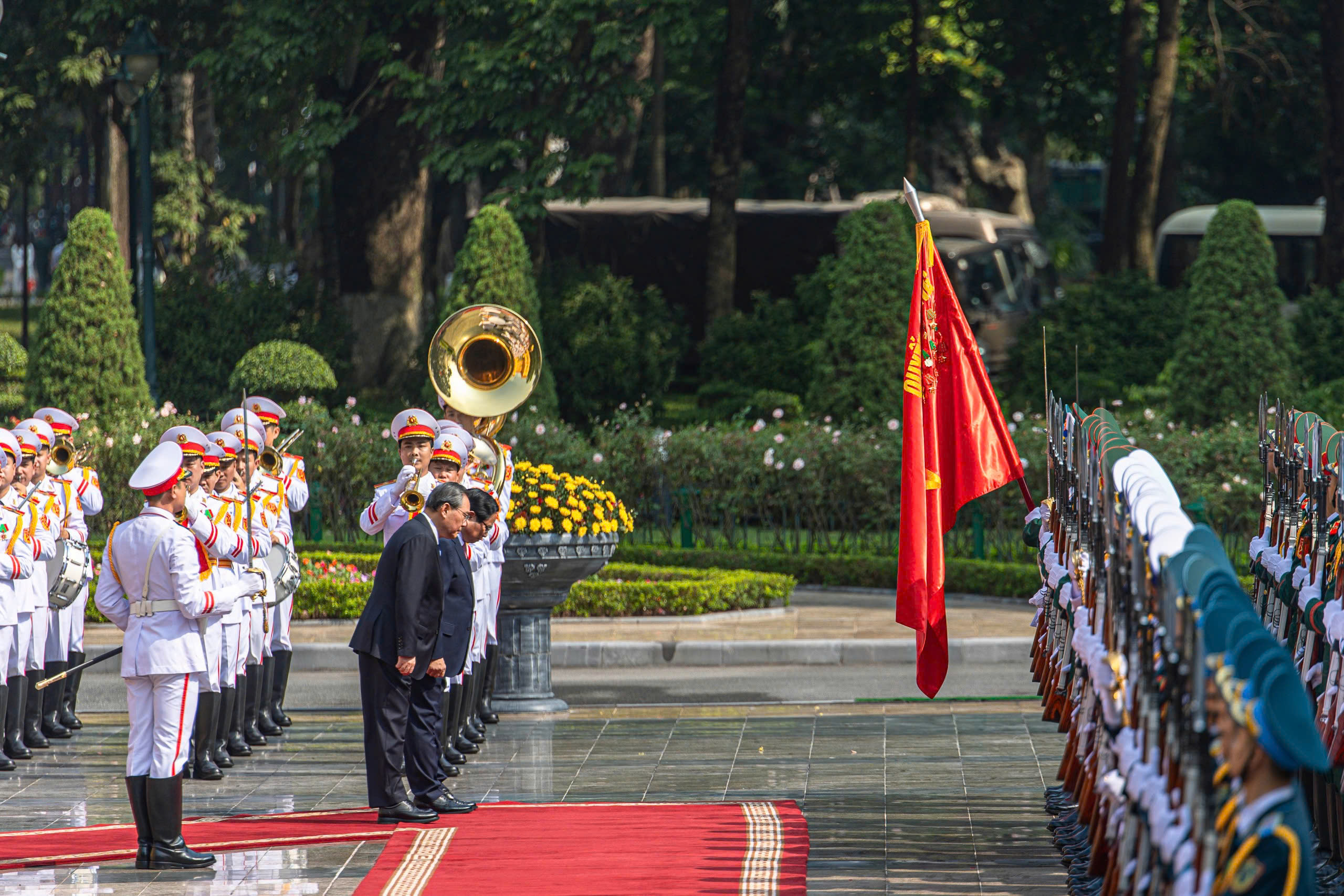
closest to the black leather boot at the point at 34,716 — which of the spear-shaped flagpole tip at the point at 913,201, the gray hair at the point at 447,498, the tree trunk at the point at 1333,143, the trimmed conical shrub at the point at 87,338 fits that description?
the gray hair at the point at 447,498

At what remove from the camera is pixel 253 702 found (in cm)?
1180

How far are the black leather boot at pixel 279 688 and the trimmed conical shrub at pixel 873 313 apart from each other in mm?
10922

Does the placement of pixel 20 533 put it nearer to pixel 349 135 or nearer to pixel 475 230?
pixel 475 230

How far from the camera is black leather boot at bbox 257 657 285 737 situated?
11.9m

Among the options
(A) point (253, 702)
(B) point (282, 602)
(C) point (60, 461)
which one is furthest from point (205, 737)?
(C) point (60, 461)

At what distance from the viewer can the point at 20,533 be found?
11.0 metres

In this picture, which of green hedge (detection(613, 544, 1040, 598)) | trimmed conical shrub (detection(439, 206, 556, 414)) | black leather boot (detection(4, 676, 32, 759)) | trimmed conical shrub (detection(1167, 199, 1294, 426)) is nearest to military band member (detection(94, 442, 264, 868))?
black leather boot (detection(4, 676, 32, 759))

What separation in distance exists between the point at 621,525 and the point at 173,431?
3.77 m

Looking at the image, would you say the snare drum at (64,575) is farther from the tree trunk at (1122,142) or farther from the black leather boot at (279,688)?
the tree trunk at (1122,142)

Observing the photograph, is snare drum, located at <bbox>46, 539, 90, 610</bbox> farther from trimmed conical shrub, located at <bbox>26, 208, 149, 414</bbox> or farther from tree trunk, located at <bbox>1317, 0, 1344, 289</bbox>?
tree trunk, located at <bbox>1317, 0, 1344, 289</bbox>

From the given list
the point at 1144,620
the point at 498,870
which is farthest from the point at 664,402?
the point at 1144,620

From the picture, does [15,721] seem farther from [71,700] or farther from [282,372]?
[282,372]

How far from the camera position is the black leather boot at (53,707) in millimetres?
12070

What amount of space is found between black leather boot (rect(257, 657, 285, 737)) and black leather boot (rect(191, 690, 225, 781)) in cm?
120
